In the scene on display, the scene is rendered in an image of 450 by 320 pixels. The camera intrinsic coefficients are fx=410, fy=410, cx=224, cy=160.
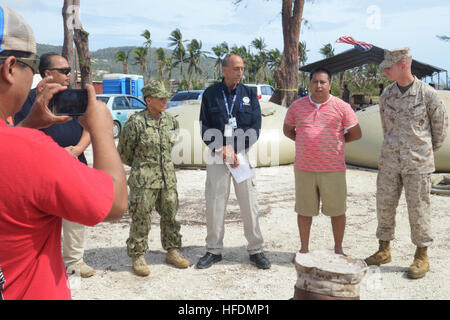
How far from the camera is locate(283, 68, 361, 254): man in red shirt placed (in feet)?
12.6

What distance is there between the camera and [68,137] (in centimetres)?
356

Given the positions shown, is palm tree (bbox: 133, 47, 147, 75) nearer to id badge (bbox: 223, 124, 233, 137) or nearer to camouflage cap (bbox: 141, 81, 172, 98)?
camouflage cap (bbox: 141, 81, 172, 98)

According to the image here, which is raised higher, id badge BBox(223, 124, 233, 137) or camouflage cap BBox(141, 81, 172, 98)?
camouflage cap BBox(141, 81, 172, 98)

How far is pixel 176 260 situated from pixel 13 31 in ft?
10.5

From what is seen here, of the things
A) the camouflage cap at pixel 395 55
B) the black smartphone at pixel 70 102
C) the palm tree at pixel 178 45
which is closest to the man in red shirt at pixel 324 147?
the camouflage cap at pixel 395 55

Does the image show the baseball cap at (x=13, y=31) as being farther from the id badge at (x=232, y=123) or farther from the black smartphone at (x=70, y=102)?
the id badge at (x=232, y=123)

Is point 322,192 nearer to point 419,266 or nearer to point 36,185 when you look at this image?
point 419,266

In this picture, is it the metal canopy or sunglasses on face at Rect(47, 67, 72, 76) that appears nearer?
sunglasses on face at Rect(47, 67, 72, 76)

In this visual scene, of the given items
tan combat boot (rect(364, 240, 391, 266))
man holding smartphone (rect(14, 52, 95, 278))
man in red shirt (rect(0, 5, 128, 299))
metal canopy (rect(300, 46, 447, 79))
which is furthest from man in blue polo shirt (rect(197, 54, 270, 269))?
metal canopy (rect(300, 46, 447, 79))

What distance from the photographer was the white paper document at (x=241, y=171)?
3.94 m

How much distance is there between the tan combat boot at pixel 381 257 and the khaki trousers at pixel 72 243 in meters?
2.71

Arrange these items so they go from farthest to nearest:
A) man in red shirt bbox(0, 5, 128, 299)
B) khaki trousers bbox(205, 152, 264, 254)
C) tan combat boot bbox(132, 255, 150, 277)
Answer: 1. khaki trousers bbox(205, 152, 264, 254)
2. tan combat boot bbox(132, 255, 150, 277)
3. man in red shirt bbox(0, 5, 128, 299)

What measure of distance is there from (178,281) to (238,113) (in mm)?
1667

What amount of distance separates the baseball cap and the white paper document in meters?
2.94
